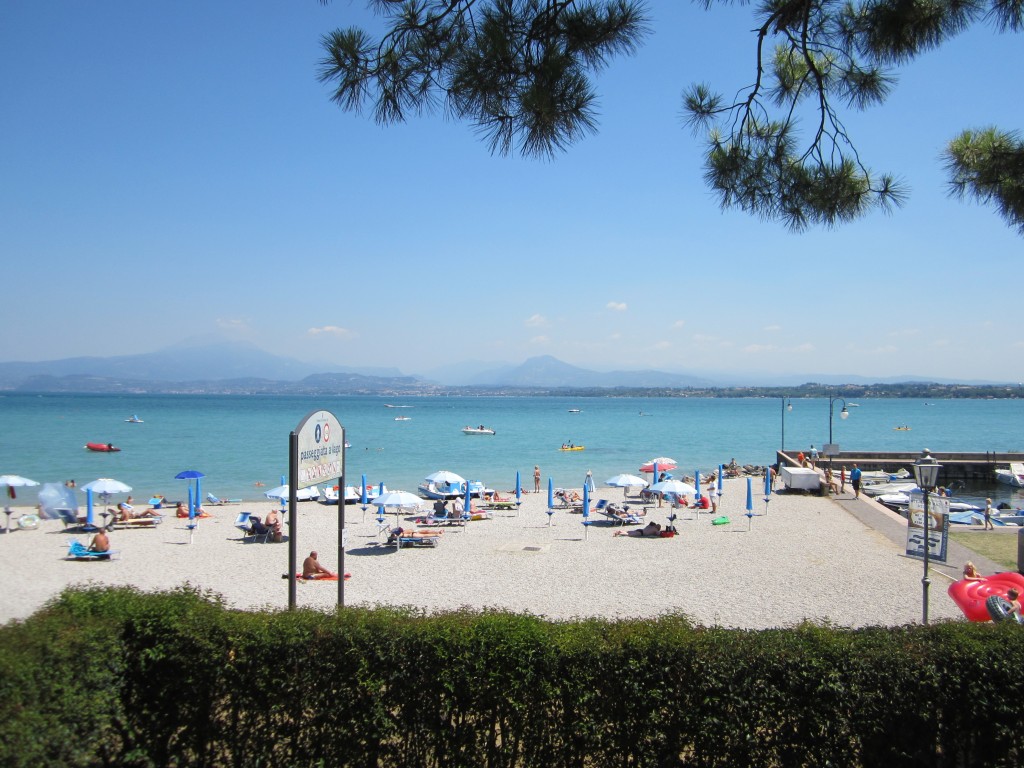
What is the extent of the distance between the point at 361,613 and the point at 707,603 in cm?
852

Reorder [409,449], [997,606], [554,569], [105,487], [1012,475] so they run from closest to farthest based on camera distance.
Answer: [997,606] → [554,569] → [105,487] → [1012,475] → [409,449]

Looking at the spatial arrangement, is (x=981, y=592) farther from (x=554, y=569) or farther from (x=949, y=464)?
(x=949, y=464)

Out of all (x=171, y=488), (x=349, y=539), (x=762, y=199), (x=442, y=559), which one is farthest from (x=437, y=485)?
(x=762, y=199)

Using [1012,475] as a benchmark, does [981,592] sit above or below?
above

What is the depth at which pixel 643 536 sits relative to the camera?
18.8m

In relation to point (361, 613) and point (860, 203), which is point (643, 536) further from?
point (361, 613)

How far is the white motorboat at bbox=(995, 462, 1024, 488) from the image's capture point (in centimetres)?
3378

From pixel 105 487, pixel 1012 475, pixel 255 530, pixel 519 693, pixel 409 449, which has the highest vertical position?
pixel 519 693

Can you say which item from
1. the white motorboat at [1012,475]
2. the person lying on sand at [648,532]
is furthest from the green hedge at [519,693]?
the white motorboat at [1012,475]

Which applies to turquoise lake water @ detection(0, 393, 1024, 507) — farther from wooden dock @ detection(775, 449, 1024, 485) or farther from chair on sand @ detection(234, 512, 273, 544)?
chair on sand @ detection(234, 512, 273, 544)

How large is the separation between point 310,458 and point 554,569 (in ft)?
30.3

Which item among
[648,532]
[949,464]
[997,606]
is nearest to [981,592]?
[997,606]

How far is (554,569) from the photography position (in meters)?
14.7

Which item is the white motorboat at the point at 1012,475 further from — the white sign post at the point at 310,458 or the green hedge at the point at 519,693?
the white sign post at the point at 310,458
